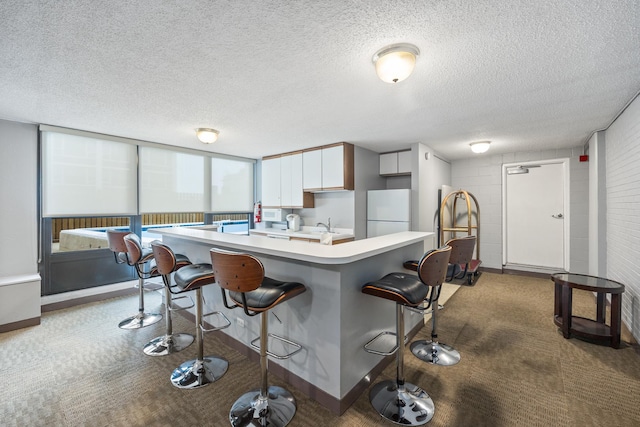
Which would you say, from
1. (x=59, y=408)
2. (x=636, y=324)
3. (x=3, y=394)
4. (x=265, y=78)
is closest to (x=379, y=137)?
(x=265, y=78)

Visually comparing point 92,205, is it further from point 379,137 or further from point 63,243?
point 379,137

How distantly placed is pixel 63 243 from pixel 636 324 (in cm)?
666

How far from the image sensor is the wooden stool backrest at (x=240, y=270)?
4.99 feet

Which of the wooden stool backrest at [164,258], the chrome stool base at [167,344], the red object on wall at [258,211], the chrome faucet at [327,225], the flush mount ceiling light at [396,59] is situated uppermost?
the flush mount ceiling light at [396,59]

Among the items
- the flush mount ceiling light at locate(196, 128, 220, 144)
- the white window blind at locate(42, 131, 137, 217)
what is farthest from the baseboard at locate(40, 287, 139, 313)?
the flush mount ceiling light at locate(196, 128, 220, 144)

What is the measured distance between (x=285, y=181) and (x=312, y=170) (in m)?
0.73

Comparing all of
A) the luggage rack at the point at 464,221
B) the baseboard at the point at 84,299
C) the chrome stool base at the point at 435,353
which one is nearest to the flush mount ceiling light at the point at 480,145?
the luggage rack at the point at 464,221

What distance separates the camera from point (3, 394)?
1.94 meters

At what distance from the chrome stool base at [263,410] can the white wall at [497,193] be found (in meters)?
5.04

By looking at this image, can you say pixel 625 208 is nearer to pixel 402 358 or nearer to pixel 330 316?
pixel 402 358

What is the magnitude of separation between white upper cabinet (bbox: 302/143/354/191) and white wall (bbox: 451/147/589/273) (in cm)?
271

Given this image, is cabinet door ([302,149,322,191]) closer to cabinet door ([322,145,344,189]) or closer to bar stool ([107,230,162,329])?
cabinet door ([322,145,344,189])

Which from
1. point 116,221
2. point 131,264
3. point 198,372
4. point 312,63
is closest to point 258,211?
point 116,221

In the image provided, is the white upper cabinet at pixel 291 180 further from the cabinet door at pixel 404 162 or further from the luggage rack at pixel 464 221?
the luggage rack at pixel 464 221
